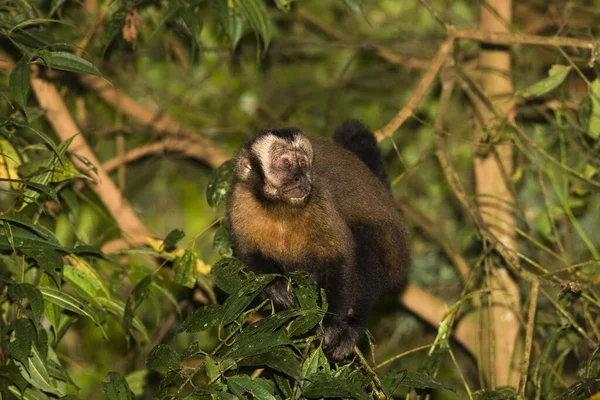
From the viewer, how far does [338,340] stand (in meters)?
4.12

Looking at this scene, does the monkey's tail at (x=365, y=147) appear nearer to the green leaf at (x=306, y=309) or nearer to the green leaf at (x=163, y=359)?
the green leaf at (x=306, y=309)

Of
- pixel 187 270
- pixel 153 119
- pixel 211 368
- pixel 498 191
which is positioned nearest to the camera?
pixel 211 368

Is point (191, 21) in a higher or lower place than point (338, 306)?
higher

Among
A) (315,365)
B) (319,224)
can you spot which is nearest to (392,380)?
(315,365)

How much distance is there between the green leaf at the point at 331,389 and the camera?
2830 millimetres

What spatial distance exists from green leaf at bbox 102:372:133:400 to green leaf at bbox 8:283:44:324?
477mm

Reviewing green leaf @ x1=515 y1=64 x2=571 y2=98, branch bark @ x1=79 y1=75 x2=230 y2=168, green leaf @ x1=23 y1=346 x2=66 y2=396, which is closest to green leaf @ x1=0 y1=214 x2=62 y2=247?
green leaf @ x1=23 y1=346 x2=66 y2=396

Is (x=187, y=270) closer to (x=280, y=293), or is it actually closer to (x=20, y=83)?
(x=280, y=293)

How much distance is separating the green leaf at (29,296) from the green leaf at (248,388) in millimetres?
934

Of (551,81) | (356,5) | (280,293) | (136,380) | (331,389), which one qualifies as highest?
(356,5)

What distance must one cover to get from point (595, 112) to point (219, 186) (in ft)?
7.34

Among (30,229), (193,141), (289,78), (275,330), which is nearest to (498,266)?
(193,141)

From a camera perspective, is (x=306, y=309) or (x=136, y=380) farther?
(x=136, y=380)

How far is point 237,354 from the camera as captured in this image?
2.89m
